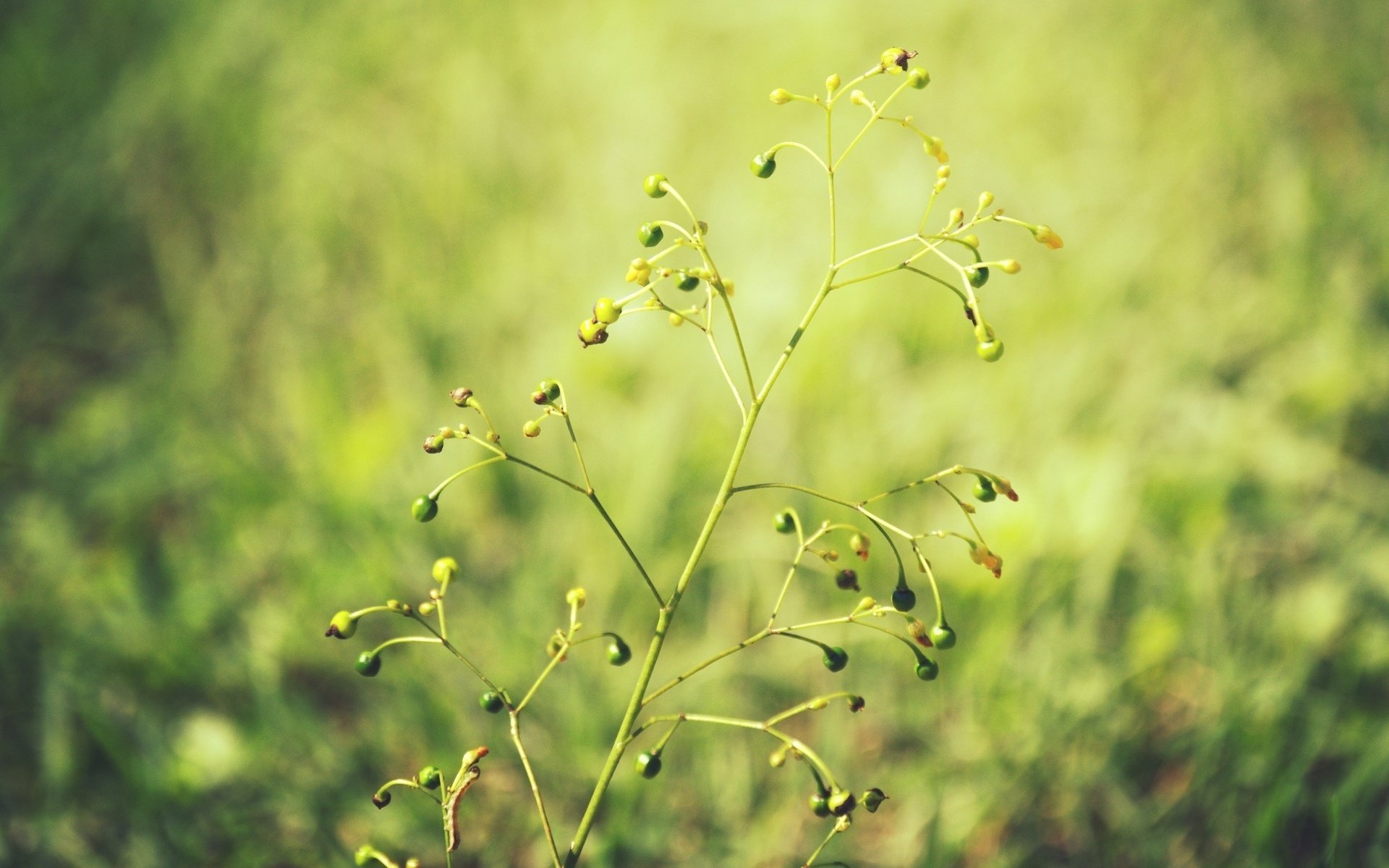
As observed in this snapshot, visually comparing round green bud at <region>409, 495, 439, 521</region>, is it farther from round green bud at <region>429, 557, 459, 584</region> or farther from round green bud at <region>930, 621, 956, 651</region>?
round green bud at <region>930, 621, 956, 651</region>

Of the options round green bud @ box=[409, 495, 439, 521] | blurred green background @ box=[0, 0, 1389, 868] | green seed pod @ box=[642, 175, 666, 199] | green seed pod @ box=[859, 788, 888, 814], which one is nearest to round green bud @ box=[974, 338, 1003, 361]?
green seed pod @ box=[642, 175, 666, 199]

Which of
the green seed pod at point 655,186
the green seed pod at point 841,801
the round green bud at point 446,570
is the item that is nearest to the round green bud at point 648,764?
the green seed pod at point 841,801

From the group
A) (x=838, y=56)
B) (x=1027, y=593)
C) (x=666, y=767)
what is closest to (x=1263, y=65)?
(x=838, y=56)

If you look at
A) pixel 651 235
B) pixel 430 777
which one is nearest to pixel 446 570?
pixel 430 777

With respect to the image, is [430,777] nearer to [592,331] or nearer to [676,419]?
[592,331]

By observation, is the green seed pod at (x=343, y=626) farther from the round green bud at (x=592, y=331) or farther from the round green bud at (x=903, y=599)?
the round green bud at (x=903, y=599)

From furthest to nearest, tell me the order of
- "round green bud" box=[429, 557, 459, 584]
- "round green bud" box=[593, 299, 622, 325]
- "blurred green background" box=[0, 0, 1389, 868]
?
1. "blurred green background" box=[0, 0, 1389, 868]
2. "round green bud" box=[429, 557, 459, 584]
3. "round green bud" box=[593, 299, 622, 325]
